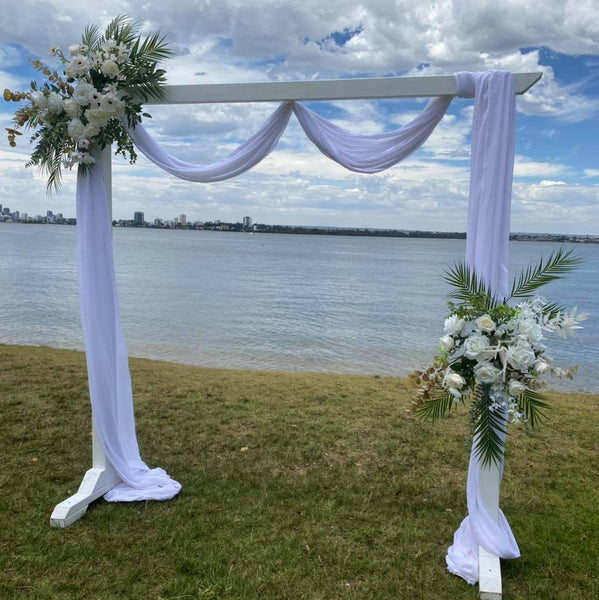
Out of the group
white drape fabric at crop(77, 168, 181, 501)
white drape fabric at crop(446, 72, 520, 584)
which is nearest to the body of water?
white drape fabric at crop(446, 72, 520, 584)

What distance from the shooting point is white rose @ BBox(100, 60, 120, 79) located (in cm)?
377

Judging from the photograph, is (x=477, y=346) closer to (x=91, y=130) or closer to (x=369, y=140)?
Answer: (x=369, y=140)

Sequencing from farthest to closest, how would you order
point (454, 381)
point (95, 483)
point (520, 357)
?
point (95, 483) → point (454, 381) → point (520, 357)

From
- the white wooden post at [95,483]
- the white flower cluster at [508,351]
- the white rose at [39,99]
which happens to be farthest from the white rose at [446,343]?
the white rose at [39,99]

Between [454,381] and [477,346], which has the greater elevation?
[477,346]

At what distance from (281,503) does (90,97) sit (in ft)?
11.4

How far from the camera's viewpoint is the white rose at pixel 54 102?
3.79 m

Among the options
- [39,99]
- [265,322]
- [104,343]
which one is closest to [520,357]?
[104,343]

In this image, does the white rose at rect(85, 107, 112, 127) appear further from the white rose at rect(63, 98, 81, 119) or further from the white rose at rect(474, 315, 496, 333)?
the white rose at rect(474, 315, 496, 333)

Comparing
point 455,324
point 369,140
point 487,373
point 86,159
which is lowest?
point 487,373

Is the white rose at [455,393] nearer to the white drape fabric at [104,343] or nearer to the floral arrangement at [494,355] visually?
the floral arrangement at [494,355]

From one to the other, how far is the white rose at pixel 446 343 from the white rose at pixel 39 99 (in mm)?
3229

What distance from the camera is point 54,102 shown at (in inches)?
150

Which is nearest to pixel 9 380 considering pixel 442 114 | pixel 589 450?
pixel 442 114
